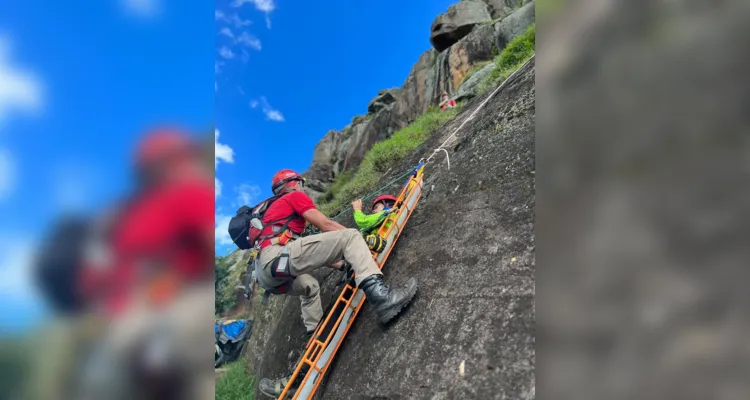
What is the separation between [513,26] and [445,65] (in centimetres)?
457

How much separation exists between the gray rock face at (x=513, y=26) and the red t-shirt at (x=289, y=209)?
15.9 m

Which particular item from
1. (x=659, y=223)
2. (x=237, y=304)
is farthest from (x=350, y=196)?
(x=659, y=223)

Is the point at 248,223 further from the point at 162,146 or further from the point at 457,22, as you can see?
the point at 457,22

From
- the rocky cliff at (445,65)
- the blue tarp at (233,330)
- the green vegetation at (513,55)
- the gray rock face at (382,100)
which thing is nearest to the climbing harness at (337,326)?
the blue tarp at (233,330)

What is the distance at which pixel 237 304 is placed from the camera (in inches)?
490

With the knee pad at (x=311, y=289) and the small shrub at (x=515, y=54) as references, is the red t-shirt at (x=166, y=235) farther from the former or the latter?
the small shrub at (x=515, y=54)

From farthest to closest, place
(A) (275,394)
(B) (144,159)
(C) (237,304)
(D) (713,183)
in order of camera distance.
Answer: (C) (237,304), (A) (275,394), (B) (144,159), (D) (713,183)

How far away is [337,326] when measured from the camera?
405cm

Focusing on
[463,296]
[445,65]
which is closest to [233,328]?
[463,296]

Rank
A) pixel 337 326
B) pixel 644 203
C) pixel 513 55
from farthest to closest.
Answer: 1. pixel 513 55
2. pixel 337 326
3. pixel 644 203

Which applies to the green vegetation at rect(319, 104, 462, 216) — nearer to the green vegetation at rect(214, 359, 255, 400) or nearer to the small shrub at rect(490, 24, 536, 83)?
the small shrub at rect(490, 24, 536, 83)

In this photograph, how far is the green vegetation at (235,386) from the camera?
572cm

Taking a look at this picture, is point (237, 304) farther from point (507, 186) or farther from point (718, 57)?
point (718, 57)

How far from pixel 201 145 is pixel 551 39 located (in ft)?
4.00
